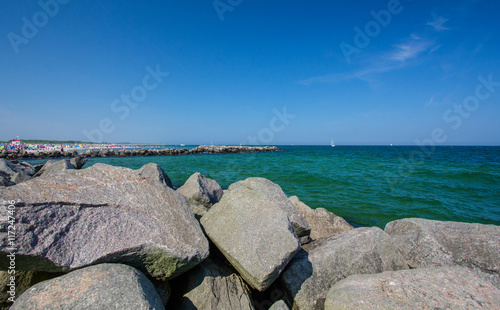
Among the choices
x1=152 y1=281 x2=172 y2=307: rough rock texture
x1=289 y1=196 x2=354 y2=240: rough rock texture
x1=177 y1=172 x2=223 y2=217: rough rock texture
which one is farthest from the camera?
x1=289 y1=196 x2=354 y2=240: rough rock texture

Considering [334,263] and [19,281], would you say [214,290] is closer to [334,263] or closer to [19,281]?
[334,263]

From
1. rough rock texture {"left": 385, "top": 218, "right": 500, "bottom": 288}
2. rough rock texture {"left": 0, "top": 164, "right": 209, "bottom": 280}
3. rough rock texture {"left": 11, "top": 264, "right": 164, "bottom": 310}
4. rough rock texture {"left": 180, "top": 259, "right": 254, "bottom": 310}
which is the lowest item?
rough rock texture {"left": 180, "top": 259, "right": 254, "bottom": 310}

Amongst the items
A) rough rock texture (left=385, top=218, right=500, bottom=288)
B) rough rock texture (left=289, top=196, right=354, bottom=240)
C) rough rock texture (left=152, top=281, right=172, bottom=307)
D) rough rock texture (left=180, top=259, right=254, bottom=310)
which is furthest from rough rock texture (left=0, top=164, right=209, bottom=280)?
rough rock texture (left=385, top=218, right=500, bottom=288)

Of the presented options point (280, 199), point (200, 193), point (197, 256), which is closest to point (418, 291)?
point (280, 199)

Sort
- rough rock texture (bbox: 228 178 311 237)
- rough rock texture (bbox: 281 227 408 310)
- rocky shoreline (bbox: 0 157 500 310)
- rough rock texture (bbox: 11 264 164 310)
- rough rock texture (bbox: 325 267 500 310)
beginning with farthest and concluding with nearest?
1. rough rock texture (bbox: 228 178 311 237)
2. rough rock texture (bbox: 281 227 408 310)
3. rough rock texture (bbox: 325 267 500 310)
4. rocky shoreline (bbox: 0 157 500 310)
5. rough rock texture (bbox: 11 264 164 310)

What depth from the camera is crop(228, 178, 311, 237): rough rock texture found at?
4.85 meters

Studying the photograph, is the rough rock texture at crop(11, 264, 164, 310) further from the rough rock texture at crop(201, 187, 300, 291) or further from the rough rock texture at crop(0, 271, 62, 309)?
the rough rock texture at crop(201, 187, 300, 291)

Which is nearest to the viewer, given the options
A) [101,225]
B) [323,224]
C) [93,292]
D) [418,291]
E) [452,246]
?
[93,292]

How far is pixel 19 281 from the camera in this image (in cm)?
296

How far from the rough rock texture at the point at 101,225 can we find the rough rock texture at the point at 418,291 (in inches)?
87.0

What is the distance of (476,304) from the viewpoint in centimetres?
264

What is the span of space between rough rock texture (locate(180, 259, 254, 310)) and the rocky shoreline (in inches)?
0.6

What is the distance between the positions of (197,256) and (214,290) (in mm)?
696

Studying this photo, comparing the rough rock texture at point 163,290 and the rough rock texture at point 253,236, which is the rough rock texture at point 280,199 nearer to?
the rough rock texture at point 253,236
